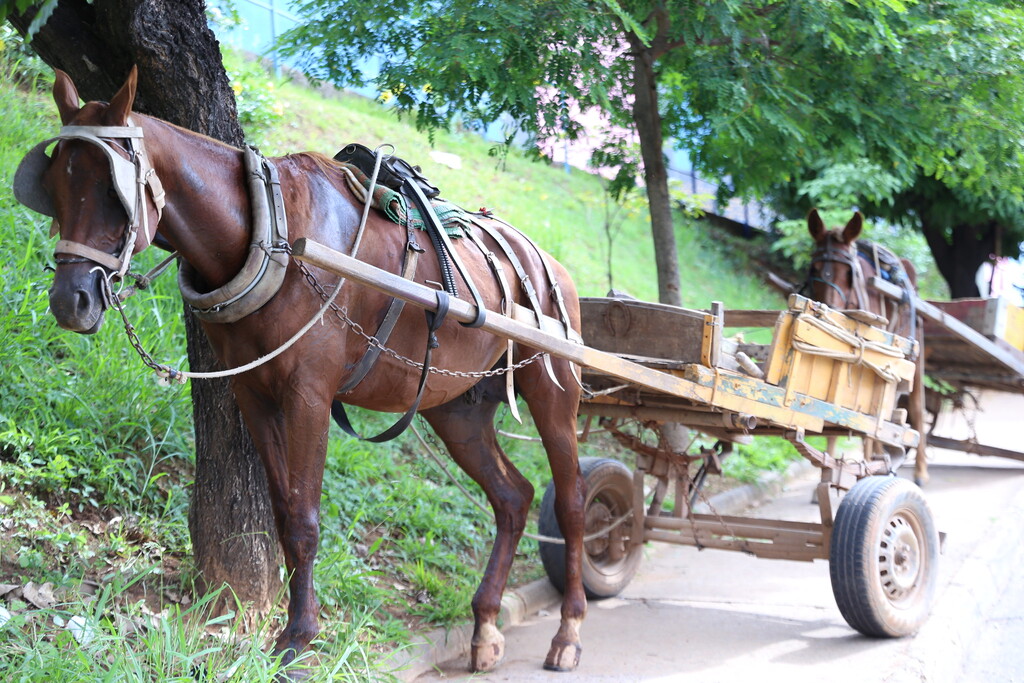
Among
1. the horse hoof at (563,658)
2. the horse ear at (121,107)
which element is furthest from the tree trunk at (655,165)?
the horse ear at (121,107)

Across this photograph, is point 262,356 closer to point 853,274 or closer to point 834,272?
point 834,272

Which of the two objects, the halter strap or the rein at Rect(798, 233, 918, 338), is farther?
the rein at Rect(798, 233, 918, 338)

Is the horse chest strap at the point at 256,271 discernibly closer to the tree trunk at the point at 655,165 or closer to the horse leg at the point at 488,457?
the horse leg at the point at 488,457

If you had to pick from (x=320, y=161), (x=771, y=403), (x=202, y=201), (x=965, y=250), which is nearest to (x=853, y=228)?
(x=771, y=403)

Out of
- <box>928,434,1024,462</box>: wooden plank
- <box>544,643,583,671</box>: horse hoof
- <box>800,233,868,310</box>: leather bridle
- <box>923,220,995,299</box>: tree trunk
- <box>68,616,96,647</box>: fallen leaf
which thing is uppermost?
<box>923,220,995,299</box>: tree trunk

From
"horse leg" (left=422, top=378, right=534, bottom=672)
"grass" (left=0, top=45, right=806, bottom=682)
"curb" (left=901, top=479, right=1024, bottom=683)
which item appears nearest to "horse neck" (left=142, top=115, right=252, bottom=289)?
"grass" (left=0, top=45, right=806, bottom=682)

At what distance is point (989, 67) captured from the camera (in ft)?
19.0

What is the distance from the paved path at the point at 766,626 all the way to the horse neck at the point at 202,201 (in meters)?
2.19

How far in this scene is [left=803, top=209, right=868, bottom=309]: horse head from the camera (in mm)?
6621

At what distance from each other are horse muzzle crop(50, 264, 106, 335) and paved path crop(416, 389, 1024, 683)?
2.36 meters

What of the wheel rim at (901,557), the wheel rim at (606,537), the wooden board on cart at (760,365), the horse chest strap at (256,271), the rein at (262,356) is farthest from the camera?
the wheel rim at (606,537)

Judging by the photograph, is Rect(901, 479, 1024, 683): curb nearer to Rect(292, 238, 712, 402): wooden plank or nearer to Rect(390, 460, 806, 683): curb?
Rect(292, 238, 712, 402): wooden plank

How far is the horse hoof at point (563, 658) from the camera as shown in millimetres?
4379

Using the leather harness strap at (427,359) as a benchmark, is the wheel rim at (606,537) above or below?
below
